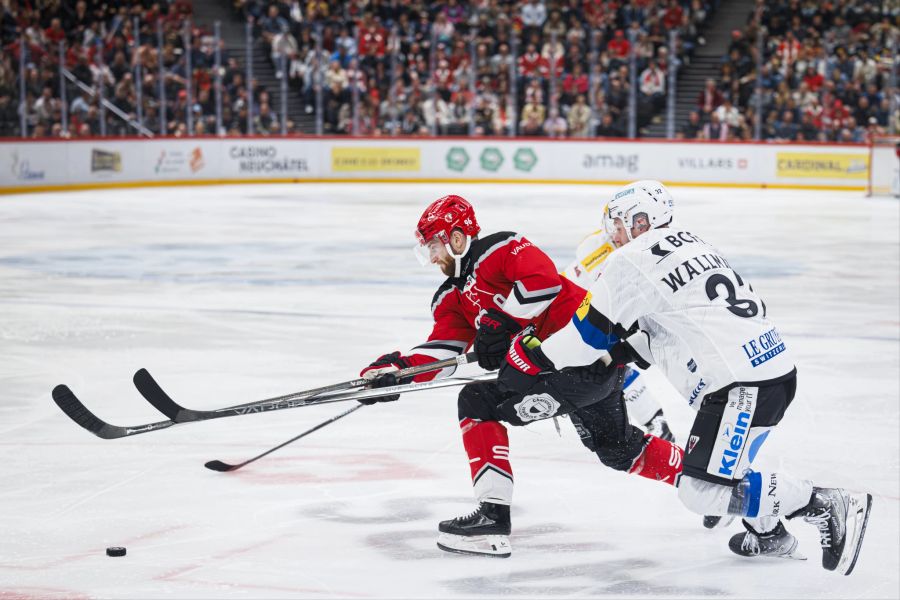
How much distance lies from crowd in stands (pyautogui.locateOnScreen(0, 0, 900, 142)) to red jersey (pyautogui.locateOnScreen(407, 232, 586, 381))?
15618 millimetres

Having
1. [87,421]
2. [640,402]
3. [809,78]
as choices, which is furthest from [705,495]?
[809,78]

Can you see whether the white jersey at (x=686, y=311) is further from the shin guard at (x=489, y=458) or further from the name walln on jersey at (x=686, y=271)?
the shin guard at (x=489, y=458)

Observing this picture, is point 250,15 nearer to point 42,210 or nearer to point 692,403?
point 42,210

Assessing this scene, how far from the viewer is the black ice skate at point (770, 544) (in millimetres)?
3611

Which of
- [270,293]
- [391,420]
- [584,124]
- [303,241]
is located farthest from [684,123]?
[391,420]

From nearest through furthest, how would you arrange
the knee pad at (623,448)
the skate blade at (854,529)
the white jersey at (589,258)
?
the skate blade at (854,529) < the knee pad at (623,448) < the white jersey at (589,258)

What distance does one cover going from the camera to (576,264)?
14.5 ft

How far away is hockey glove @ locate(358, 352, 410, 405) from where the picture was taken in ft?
12.6

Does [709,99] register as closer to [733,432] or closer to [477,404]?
[477,404]

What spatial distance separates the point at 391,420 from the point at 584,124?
15777 millimetres

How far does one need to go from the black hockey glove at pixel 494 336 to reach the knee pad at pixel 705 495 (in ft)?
2.22

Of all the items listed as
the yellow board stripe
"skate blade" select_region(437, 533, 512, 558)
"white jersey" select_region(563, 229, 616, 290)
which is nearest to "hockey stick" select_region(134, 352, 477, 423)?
"skate blade" select_region(437, 533, 512, 558)

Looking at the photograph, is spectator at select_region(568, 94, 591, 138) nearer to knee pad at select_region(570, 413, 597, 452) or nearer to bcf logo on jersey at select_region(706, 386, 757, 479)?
knee pad at select_region(570, 413, 597, 452)

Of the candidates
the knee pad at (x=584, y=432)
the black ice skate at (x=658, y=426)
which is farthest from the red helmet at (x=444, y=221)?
the black ice skate at (x=658, y=426)
